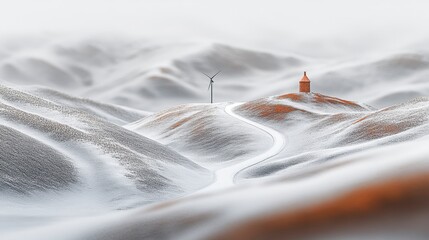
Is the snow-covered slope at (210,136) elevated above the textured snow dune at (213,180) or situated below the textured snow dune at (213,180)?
above

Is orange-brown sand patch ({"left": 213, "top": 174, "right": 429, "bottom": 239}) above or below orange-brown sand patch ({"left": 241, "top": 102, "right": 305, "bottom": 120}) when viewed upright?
below

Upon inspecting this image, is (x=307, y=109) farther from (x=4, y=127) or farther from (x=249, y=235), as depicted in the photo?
(x=249, y=235)

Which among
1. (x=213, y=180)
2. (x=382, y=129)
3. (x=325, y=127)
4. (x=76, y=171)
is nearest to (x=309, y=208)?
(x=76, y=171)

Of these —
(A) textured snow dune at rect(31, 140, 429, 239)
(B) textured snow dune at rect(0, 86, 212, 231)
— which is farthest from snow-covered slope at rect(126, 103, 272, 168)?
(A) textured snow dune at rect(31, 140, 429, 239)

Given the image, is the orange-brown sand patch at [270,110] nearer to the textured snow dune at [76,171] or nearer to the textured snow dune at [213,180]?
the textured snow dune at [213,180]

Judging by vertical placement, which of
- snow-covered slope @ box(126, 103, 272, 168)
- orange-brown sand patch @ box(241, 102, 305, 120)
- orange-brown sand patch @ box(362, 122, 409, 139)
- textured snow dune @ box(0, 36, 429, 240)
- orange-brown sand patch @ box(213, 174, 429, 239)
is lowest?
orange-brown sand patch @ box(213, 174, 429, 239)

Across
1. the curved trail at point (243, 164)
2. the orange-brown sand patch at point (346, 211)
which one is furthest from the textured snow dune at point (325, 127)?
the orange-brown sand patch at point (346, 211)

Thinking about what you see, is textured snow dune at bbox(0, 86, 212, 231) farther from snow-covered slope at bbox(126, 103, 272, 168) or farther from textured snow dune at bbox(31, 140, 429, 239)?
snow-covered slope at bbox(126, 103, 272, 168)

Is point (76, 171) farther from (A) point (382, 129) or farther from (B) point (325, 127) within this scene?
(B) point (325, 127)

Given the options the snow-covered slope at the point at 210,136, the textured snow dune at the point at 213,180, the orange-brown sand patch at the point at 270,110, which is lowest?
the textured snow dune at the point at 213,180
